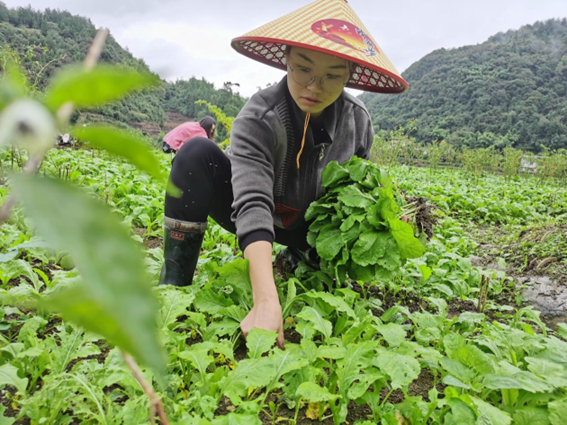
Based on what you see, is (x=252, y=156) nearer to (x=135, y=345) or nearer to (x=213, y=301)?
(x=213, y=301)

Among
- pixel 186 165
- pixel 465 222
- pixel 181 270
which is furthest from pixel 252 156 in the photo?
pixel 465 222

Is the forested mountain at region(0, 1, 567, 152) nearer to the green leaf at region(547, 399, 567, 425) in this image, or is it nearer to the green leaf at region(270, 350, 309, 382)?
the green leaf at region(270, 350, 309, 382)

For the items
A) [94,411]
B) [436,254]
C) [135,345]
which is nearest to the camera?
[135,345]

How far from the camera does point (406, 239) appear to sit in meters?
1.78

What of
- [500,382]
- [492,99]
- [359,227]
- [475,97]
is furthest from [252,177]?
[475,97]

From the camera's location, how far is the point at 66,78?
0.22m

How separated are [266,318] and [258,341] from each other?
178 mm

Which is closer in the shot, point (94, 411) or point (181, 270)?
point (94, 411)

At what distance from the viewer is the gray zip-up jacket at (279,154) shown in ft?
6.01

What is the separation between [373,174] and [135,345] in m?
2.09

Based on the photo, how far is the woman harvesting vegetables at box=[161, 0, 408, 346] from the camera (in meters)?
1.72

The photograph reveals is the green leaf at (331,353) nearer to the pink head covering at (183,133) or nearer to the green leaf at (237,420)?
the green leaf at (237,420)

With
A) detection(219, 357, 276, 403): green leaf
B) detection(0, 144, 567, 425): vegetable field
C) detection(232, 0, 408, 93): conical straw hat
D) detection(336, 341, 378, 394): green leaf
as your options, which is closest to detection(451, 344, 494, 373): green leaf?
detection(0, 144, 567, 425): vegetable field

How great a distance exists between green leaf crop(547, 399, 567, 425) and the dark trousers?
1637 mm
